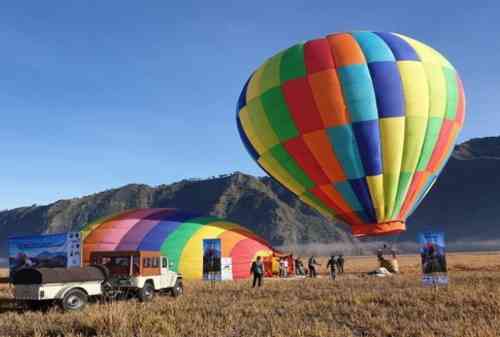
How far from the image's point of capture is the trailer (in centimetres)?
1616

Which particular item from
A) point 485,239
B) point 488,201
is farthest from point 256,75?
point 488,201

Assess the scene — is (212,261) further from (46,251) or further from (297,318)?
(297,318)

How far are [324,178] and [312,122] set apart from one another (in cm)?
321

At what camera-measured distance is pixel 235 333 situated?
11.0 meters

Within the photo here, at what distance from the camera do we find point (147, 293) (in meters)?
19.7

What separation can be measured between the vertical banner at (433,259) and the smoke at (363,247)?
407 feet

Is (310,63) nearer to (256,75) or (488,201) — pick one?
(256,75)

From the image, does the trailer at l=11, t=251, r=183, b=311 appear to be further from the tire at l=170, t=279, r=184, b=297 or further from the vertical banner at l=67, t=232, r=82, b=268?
the vertical banner at l=67, t=232, r=82, b=268

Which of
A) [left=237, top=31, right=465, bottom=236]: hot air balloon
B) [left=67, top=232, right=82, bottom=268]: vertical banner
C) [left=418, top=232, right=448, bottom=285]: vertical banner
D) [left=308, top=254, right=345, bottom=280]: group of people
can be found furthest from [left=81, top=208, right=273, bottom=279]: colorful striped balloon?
[left=418, top=232, right=448, bottom=285]: vertical banner

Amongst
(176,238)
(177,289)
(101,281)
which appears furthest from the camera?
(176,238)

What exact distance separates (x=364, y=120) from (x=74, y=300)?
54.8 ft

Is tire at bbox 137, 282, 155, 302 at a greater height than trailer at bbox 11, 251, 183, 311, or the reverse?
trailer at bbox 11, 251, 183, 311

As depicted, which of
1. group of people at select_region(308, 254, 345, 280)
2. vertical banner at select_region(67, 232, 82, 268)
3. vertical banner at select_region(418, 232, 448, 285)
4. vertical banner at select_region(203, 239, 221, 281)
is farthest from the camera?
group of people at select_region(308, 254, 345, 280)

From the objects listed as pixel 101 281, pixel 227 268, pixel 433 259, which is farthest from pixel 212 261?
pixel 433 259
